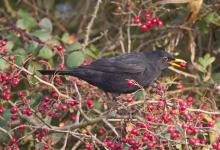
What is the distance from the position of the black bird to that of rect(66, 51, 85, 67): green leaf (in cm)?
8

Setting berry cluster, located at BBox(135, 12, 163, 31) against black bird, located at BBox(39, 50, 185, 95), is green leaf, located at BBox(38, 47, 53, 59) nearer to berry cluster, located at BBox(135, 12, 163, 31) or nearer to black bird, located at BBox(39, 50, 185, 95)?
black bird, located at BBox(39, 50, 185, 95)

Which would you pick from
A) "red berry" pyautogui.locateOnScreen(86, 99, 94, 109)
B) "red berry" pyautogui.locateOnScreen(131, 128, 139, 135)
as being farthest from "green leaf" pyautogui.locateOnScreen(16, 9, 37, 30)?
"red berry" pyautogui.locateOnScreen(131, 128, 139, 135)

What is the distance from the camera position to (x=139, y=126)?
3.88m

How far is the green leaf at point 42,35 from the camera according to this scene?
5.28 metres

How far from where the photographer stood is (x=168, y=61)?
5312mm

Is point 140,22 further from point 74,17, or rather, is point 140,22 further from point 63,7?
point 63,7

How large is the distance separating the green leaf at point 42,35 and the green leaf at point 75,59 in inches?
12.6

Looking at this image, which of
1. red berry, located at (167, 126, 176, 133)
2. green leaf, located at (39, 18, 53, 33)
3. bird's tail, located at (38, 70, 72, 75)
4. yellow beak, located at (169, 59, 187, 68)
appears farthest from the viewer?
green leaf, located at (39, 18, 53, 33)

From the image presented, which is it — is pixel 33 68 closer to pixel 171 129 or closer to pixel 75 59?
pixel 75 59

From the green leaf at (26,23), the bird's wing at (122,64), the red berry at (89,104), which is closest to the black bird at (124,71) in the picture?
the bird's wing at (122,64)

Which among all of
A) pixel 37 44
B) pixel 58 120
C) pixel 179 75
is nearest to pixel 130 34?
pixel 179 75

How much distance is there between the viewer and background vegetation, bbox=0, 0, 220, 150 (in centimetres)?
392

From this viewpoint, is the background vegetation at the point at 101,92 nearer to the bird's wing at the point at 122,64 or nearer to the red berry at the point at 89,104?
the red berry at the point at 89,104

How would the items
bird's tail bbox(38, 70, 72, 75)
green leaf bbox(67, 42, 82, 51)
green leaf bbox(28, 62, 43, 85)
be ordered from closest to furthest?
green leaf bbox(28, 62, 43, 85)
bird's tail bbox(38, 70, 72, 75)
green leaf bbox(67, 42, 82, 51)
